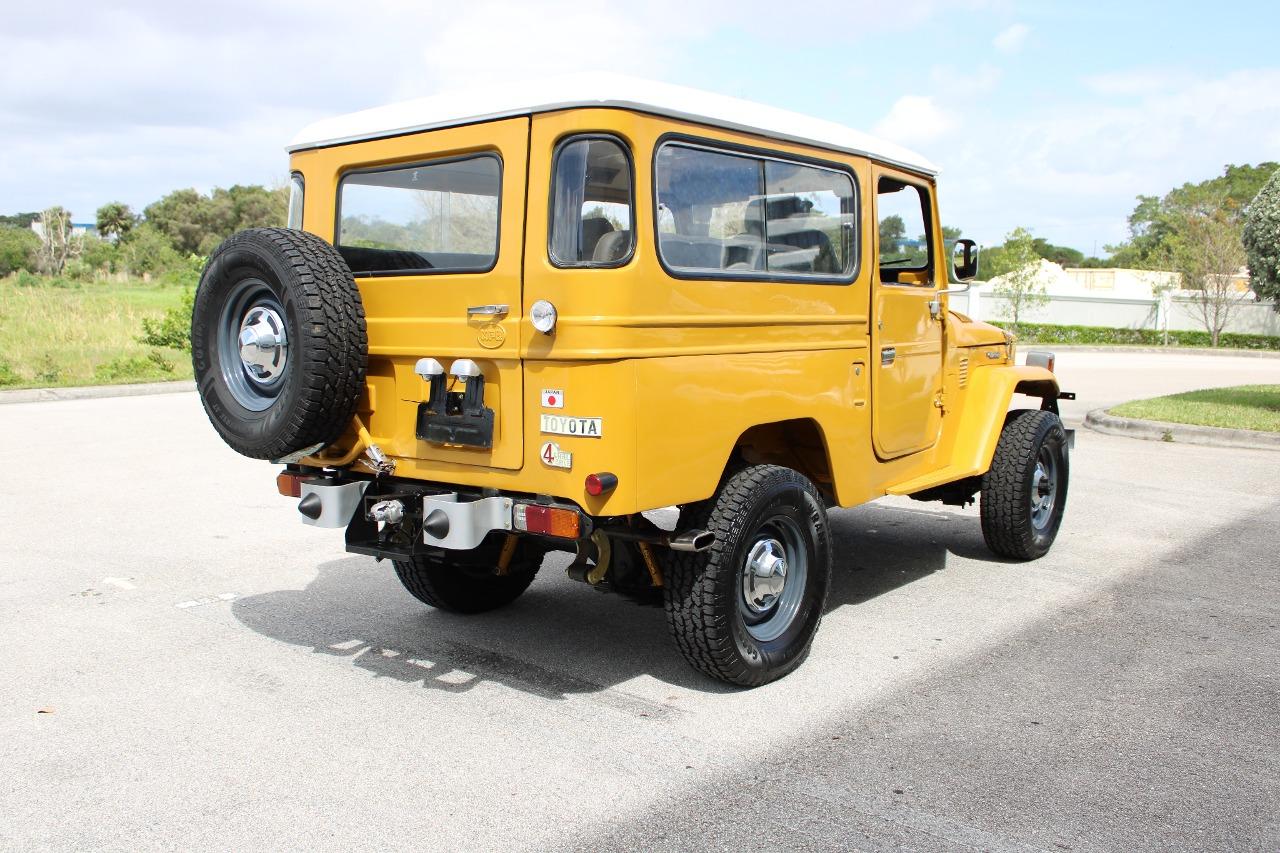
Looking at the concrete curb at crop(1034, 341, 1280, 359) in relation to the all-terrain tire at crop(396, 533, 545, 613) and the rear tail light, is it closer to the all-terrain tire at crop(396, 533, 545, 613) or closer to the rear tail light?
the all-terrain tire at crop(396, 533, 545, 613)

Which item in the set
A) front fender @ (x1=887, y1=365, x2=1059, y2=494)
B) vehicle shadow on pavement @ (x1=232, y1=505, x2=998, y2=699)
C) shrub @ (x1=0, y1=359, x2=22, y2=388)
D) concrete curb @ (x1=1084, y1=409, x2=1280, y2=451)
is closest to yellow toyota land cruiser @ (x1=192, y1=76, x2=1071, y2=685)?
vehicle shadow on pavement @ (x1=232, y1=505, x2=998, y2=699)

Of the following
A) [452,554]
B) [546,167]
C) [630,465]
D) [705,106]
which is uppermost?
[705,106]

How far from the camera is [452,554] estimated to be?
16.1 ft

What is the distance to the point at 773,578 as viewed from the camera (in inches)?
186

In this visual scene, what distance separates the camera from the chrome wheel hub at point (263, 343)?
4516 mm

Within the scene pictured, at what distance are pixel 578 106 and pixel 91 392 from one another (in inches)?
534

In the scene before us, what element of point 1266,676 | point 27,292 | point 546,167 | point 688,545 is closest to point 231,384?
point 546,167

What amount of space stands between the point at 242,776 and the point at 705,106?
2978 mm

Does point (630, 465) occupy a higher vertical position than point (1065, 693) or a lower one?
higher

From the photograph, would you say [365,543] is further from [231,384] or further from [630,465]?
[630,465]

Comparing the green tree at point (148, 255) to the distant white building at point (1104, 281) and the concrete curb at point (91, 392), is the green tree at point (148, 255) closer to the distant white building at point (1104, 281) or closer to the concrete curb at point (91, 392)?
the concrete curb at point (91, 392)

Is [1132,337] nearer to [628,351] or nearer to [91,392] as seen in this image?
[91,392]

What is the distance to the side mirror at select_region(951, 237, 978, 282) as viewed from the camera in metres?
6.53

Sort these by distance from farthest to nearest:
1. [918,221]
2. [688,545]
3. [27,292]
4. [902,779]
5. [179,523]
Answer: [27,292] < [179,523] < [918,221] < [688,545] < [902,779]
